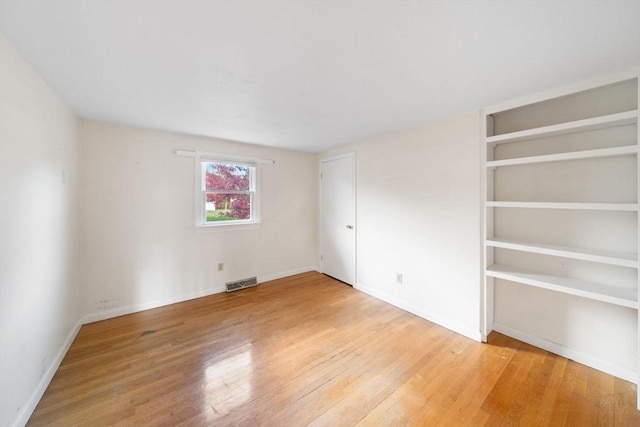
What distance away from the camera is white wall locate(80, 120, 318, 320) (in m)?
2.66

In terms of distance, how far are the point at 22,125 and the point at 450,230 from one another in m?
3.51

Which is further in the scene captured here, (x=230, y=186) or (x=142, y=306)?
(x=230, y=186)

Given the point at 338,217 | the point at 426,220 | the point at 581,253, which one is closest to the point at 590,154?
the point at 581,253

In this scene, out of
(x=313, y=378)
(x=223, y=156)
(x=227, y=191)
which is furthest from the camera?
(x=227, y=191)

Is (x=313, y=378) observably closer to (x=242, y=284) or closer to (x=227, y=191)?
(x=242, y=284)

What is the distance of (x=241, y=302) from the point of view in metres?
3.18

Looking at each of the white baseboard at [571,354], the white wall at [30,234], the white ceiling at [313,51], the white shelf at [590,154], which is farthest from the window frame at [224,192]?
the white baseboard at [571,354]

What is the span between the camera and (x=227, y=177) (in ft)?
11.8

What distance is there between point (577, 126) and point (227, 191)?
3.83 metres

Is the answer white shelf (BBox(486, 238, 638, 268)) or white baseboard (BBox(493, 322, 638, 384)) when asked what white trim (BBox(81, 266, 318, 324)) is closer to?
white baseboard (BBox(493, 322, 638, 384))

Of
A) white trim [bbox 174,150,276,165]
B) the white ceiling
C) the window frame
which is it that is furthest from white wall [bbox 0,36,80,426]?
the window frame

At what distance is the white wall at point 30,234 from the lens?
1.30 m

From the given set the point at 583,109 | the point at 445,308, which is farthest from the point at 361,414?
the point at 583,109

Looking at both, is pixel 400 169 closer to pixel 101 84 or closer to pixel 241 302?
pixel 241 302
